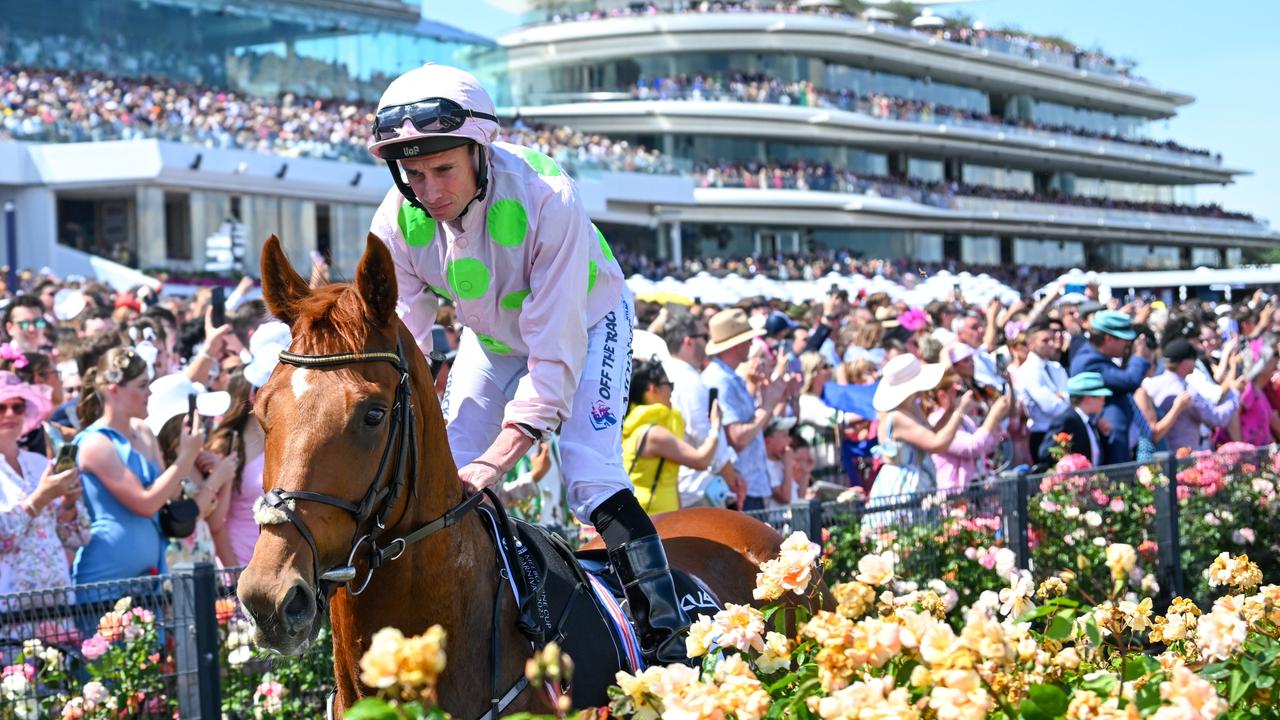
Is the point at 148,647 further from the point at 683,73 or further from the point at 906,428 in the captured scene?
the point at 683,73

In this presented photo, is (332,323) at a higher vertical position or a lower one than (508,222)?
lower

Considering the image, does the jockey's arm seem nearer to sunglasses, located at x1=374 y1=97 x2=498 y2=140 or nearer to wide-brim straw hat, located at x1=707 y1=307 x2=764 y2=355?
sunglasses, located at x1=374 y1=97 x2=498 y2=140

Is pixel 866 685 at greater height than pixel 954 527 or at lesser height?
greater

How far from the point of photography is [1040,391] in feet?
31.0

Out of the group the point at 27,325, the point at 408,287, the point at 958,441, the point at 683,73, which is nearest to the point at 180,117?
the point at 27,325

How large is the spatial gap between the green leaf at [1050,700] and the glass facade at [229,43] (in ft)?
127

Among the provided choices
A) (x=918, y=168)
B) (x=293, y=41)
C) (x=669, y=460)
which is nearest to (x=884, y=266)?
(x=918, y=168)

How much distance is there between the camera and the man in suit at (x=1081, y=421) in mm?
9312

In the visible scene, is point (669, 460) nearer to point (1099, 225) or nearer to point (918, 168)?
point (918, 168)

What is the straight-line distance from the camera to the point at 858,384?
9.92 metres

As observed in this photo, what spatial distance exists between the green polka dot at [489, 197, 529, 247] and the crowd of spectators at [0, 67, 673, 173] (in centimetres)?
3020

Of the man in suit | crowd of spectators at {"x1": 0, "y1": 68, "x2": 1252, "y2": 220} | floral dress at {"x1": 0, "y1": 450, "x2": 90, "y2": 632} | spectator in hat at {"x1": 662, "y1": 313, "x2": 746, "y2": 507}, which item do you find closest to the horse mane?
floral dress at {"x1": 0, "y1": 450, "x2": 90, "y2": 632}

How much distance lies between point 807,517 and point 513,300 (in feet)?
9.76

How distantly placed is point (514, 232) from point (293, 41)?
42.9 m
